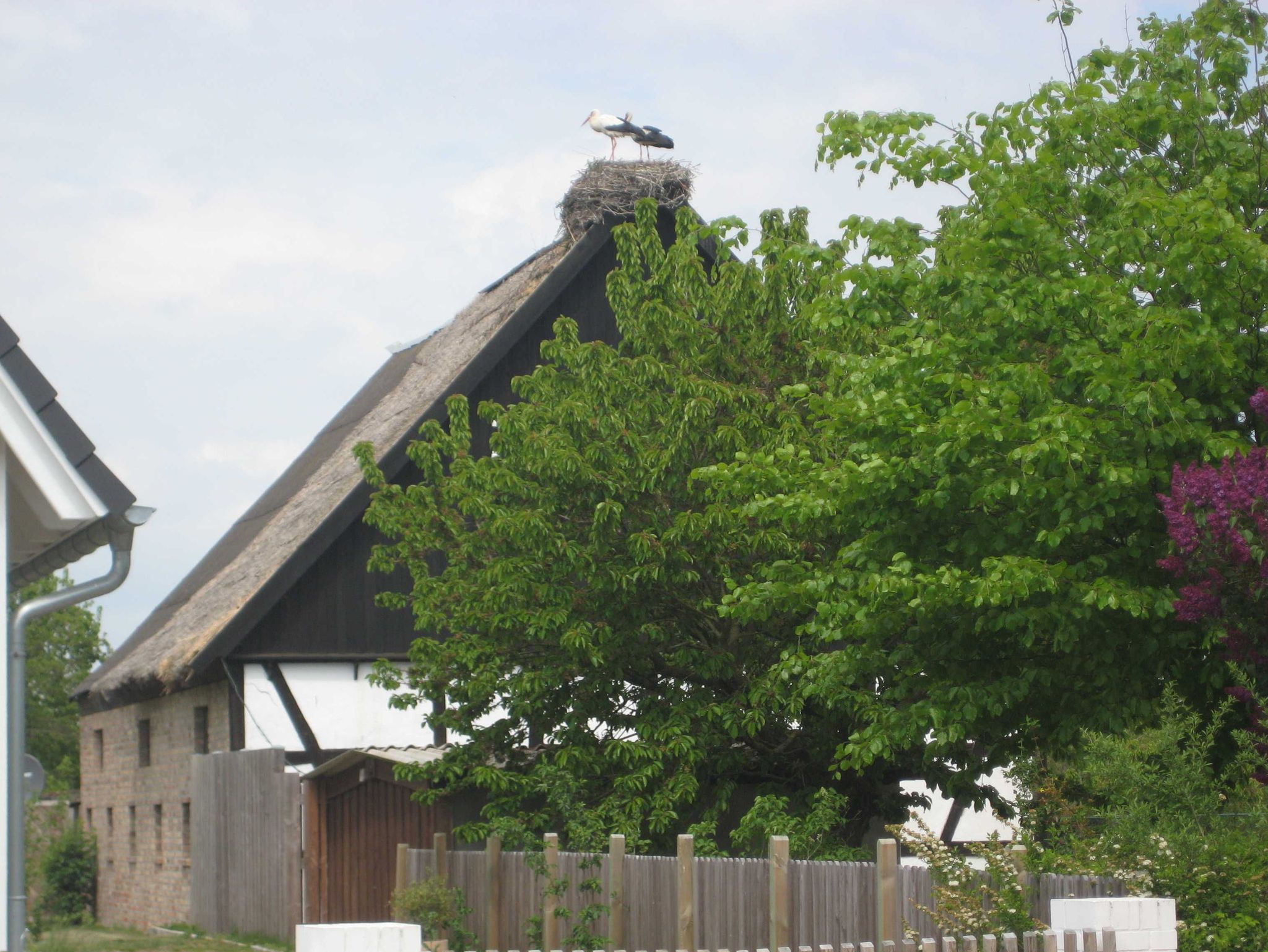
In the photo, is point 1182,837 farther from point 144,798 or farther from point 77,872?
point 77,872

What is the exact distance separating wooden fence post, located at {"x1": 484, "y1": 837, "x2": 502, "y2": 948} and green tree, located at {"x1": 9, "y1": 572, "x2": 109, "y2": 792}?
4635cm

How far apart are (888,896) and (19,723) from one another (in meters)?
6.01

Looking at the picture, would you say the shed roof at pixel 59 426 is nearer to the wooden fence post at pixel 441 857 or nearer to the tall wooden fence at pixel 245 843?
the wooden fence post at pixel 441 857

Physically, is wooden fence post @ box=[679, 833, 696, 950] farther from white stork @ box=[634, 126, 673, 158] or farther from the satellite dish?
white stork @ box=[634, 126, 673, 158]

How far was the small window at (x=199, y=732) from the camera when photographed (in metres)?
20.4

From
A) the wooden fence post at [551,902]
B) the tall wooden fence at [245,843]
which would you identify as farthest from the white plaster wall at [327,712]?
the wooden fence post at [551,902]

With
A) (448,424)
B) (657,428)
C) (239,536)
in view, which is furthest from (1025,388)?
(239,536)

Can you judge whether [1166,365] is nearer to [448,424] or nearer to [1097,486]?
[1097,486]

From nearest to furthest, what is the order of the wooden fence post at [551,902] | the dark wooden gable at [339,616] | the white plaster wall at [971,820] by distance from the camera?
the wooden fence post at [551,902] < the dark wooden gable at [339,616] < the white plaster wall at [971,820]

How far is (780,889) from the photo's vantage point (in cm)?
1070

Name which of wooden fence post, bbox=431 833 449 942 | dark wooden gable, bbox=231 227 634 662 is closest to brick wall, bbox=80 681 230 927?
dark wooden gable, bbox=231 227 634 662

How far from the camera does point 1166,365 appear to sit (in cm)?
1154

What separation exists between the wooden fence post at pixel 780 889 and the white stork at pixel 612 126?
14136mm

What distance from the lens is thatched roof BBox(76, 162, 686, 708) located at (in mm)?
18969
